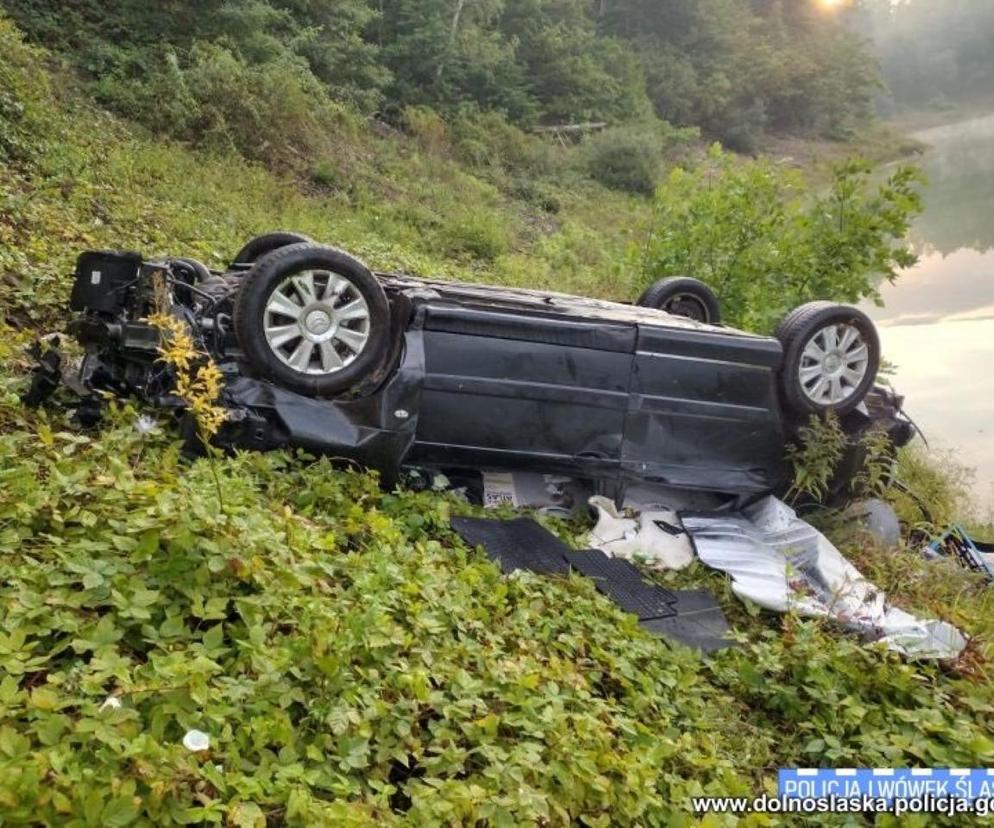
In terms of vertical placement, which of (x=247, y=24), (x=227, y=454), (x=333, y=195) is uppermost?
(x=247, y=24)

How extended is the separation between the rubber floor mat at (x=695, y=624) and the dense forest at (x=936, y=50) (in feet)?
214

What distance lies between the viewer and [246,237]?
334 inches

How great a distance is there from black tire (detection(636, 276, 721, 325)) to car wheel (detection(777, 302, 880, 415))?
1748mm

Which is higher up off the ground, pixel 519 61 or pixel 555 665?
pixel 519 61

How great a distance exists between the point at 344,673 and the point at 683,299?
5040 mm

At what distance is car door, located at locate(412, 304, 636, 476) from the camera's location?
4.09 meters

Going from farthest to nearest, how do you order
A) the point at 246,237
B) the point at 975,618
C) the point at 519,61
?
the point at 519,61 → the point at 246,237 → the point at 975,618

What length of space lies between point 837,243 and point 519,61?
74.0 ft

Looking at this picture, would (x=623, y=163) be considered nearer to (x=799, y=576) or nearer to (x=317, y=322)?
(x=799, y=576)

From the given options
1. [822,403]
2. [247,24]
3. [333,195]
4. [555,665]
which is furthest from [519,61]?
[555,665]

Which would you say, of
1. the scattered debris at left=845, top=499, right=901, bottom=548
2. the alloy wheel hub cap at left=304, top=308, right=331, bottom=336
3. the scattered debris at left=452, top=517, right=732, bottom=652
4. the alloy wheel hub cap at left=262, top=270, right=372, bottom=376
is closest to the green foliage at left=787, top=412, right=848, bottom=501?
the scattered debris at left=845, top=499, right=901, bottom=548

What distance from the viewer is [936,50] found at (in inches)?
2648

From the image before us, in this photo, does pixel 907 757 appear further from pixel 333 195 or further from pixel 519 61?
pixel 519 61

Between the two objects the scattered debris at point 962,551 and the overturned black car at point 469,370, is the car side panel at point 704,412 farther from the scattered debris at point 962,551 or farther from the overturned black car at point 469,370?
the scattered debris at point 962,551
